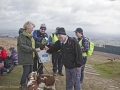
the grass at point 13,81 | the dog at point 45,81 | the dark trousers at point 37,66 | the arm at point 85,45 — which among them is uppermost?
the arm at point 85,45

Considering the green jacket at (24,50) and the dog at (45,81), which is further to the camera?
the dog at (45,81)

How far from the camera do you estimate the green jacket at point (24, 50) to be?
5.25m

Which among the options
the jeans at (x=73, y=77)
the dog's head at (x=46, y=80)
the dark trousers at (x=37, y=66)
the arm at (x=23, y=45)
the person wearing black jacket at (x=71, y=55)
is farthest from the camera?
the dark trousers at (x=37, y=66)

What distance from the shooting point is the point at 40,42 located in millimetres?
6211

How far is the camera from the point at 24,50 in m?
5.26

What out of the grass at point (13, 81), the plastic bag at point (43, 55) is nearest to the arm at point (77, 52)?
the plastic bag at point (43, 55)

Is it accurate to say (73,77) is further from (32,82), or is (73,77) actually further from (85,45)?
(85,45)

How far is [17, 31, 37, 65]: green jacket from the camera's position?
5.25m

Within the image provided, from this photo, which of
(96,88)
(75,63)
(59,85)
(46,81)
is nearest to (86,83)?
(96,88)

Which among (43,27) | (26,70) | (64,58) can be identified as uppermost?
(43,27)

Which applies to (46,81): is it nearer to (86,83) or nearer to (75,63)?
(75,63)

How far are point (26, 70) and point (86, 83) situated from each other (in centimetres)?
298

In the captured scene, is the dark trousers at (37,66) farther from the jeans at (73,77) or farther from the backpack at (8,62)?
the jeans at (73,77)

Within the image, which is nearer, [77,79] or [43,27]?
[77,79]
